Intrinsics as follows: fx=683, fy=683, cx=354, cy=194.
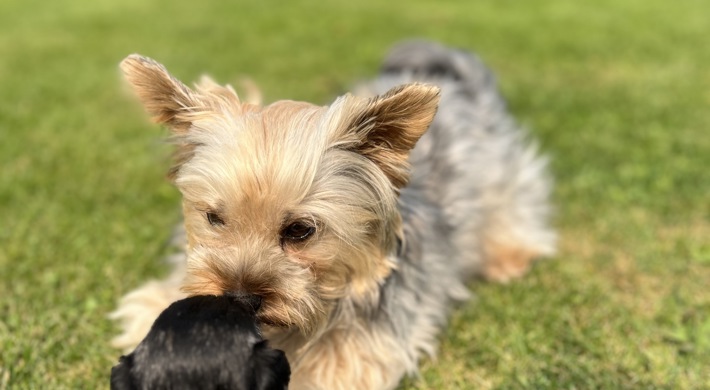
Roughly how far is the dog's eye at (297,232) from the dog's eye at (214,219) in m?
0.28

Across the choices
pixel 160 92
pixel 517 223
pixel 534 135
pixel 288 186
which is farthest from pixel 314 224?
pixel 534 135

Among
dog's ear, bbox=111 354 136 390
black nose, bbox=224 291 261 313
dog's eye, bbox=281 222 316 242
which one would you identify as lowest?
dog's ear, bbox=111 354 136 390

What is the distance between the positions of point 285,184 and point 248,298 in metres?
0.49

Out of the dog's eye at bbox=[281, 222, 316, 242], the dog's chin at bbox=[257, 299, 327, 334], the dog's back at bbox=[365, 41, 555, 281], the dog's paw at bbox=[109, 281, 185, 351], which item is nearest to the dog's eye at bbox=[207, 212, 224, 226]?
the dog's eye at bbox=[281, 222, 316, 242]

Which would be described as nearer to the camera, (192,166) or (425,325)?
(192,166)

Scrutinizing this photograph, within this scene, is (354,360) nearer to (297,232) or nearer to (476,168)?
(297,232)


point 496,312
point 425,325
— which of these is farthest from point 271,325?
point 496,312

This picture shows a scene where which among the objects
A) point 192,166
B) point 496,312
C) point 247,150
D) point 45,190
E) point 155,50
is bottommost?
point 155,50

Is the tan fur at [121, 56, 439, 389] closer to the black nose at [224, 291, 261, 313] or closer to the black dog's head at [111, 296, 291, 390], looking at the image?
the black nose at [224, 291, 261, 313]

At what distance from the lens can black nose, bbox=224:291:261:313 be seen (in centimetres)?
274

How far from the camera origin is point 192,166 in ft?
9.84

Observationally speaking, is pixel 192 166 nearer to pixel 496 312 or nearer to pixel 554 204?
pixel 496 312

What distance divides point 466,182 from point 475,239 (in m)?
0.41

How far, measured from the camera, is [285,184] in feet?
9.28
